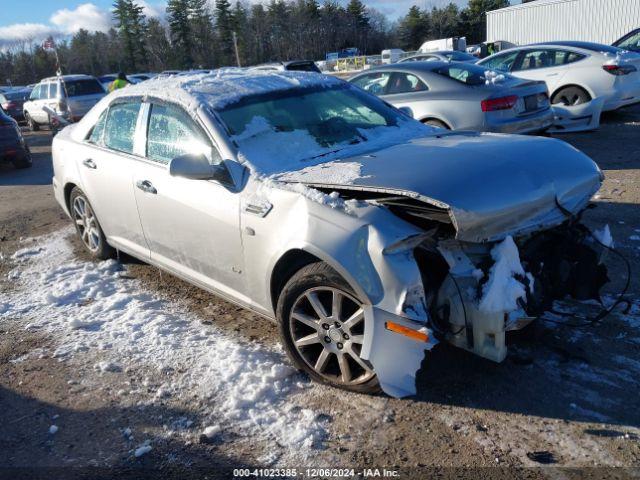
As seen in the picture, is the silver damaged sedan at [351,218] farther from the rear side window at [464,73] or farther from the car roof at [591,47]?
the car roof at [591,47]

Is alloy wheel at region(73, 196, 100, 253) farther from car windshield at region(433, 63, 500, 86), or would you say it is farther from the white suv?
the white suv

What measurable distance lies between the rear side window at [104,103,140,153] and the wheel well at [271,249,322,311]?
6.19 feet

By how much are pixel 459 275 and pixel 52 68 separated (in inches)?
3193

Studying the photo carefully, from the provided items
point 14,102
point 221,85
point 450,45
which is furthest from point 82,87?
point 450,45

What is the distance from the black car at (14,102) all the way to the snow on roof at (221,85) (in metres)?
21.4

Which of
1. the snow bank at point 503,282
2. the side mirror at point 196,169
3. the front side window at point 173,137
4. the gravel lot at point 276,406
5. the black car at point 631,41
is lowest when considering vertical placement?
the gravel lot at point 276,406

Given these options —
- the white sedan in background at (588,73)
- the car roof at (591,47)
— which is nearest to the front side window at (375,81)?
the white sedan in background at (588,73)

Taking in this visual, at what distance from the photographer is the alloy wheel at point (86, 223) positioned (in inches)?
208

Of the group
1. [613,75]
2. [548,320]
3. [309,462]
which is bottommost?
[309,462]

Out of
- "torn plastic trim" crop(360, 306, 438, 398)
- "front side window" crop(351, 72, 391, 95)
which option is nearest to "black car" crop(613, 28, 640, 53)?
"front side window" crop(351, 72, 391, 95)

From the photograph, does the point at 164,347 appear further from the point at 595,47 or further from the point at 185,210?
the point at 595,47

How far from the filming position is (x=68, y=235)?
21.5 feet

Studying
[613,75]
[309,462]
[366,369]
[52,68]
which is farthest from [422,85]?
[52,68]

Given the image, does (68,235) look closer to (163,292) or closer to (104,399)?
(163,292)
